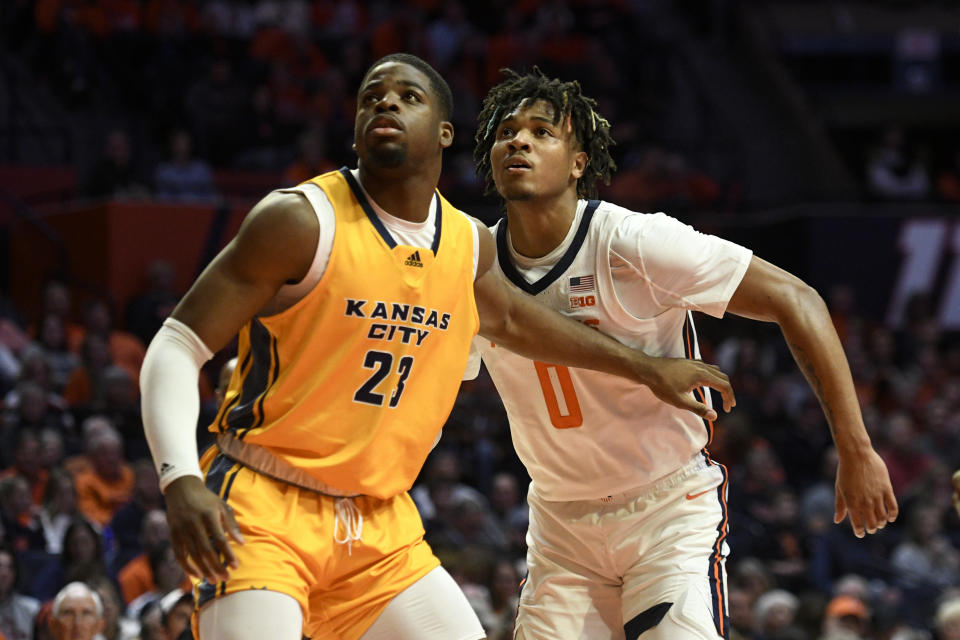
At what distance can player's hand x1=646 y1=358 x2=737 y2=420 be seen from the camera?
4602mm

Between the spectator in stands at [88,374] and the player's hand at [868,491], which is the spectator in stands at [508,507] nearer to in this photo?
the spectator in stands at [88,374]

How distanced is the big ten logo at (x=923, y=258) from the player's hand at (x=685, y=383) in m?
9.98

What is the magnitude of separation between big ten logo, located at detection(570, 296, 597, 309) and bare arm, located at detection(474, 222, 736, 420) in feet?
0.56

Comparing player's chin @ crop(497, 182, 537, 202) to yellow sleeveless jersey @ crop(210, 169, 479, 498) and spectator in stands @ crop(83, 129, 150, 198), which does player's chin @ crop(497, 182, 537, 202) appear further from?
spectator in stands @ crop(83, 129, 150, 198)

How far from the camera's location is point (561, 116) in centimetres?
494

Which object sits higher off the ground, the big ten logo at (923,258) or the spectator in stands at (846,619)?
the big ten logo at (923,258)

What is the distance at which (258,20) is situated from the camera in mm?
15016

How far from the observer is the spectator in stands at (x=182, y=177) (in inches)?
500

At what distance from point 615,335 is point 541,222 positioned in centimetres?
47

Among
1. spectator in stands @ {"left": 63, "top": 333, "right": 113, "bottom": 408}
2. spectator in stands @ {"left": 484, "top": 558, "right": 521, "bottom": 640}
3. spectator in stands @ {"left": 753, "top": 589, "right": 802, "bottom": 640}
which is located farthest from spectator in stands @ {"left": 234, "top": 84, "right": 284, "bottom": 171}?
spectator in stands @ {"left": 753, "top": 589, "right": 802, "bottom": 640}

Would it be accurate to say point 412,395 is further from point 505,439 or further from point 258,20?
point 258,20

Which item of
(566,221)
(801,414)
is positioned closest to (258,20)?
(801,414)

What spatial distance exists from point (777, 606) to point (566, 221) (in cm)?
489

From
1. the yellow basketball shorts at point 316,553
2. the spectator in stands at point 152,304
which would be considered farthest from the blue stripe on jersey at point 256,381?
the spectator in stands at point 152,304
